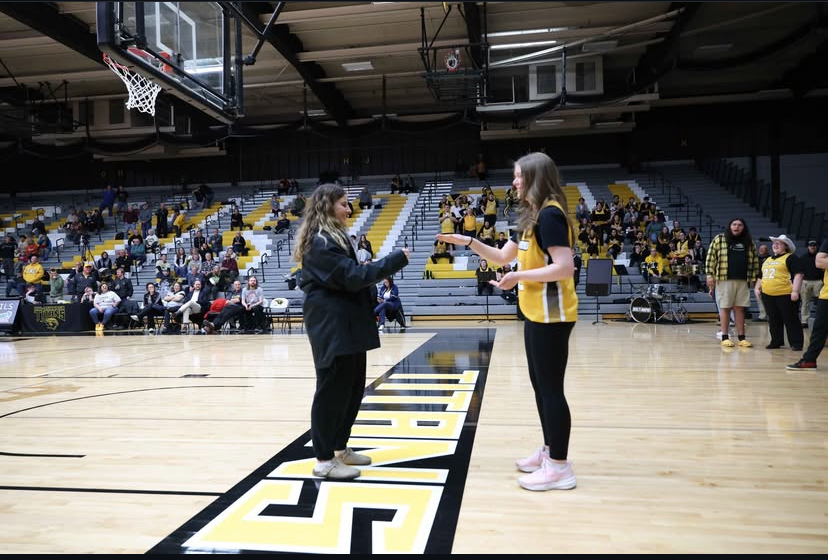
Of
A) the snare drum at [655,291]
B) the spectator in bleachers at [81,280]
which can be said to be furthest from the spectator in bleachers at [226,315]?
the snare drum at [655,291]

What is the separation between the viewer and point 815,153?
68.8ft

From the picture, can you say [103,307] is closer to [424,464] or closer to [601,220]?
[424,464]

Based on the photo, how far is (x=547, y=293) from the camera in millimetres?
2680

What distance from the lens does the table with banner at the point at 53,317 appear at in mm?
13891

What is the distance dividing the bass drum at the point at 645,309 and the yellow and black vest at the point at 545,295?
35.4 ft

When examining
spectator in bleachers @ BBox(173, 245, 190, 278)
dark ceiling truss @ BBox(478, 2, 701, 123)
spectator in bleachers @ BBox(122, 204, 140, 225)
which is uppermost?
dark ceiling truss @ BBox(478, 2, 701, 123)

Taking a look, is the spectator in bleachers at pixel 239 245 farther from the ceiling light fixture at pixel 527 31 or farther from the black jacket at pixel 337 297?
the black jacket at pixel 337 297

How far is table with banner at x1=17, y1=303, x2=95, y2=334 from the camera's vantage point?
1389 centimetres

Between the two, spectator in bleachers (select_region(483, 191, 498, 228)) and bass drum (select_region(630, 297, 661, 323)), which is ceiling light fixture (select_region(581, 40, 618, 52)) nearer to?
spectator in bleachers (select_region(483, 191, 498, 228))

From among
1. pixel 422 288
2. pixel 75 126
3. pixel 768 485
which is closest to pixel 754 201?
pixel 422 288

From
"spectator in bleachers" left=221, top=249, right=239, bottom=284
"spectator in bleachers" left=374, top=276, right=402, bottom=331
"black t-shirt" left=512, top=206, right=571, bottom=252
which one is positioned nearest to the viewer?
"black t-shirt" left=512, top=206, right=571, bottom=252

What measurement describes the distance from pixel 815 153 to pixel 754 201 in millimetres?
3604

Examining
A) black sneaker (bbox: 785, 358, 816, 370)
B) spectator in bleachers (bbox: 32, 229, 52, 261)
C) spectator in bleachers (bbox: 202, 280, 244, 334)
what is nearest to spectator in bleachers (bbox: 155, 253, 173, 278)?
spectator in bleachers (bbox: 202, 280, 244, 334)

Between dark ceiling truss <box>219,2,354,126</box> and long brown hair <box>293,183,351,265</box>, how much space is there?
7.05 metres
